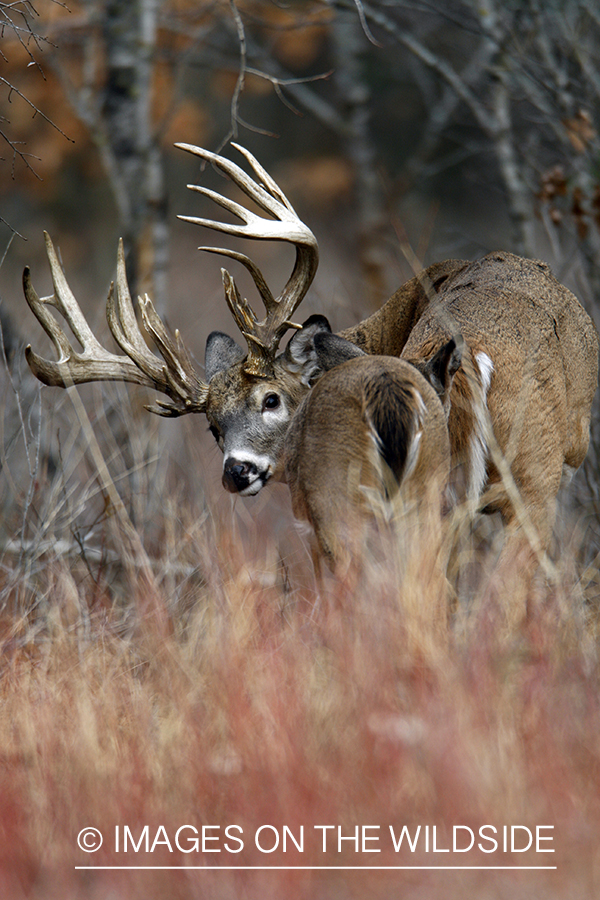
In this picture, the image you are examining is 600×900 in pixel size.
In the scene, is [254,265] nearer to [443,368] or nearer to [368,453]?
[443,368]

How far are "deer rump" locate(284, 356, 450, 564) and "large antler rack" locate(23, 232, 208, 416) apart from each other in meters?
1.55

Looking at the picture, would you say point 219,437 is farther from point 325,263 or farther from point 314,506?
point 325,263

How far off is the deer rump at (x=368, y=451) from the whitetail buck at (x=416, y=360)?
41cm

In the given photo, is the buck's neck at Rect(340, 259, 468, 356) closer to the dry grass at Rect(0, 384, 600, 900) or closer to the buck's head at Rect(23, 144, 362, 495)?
the buck's head at Rect(23, 144, 362, 495)

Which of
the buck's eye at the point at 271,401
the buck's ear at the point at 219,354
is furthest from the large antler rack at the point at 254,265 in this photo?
the buck's ear at the point at 219,354

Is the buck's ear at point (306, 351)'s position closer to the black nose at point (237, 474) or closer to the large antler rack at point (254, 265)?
the large antler rack at point (254, 265)

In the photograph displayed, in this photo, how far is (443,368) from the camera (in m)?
4.00

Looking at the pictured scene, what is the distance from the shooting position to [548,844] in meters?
2.51

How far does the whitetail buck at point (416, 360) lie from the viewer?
4.33 meters

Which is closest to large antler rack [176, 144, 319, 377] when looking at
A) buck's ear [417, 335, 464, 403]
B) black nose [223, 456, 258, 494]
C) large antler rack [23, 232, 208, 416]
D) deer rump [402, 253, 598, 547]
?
large antler rack [23, 232, 208, 416]

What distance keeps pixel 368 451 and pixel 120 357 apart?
2362mm

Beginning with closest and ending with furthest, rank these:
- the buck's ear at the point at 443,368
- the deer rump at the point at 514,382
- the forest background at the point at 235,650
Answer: the forest background at the point at 235,650 < the buck's ear at the point at 443,368 < the deer rump at the point at 514,382

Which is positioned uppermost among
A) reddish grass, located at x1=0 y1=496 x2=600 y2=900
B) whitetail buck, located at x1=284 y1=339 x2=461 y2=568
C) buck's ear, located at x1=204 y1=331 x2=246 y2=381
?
buck's ear, located at x1=204 y1=331 x2=246 y2=381

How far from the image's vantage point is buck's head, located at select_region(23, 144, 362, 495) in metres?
4.94
